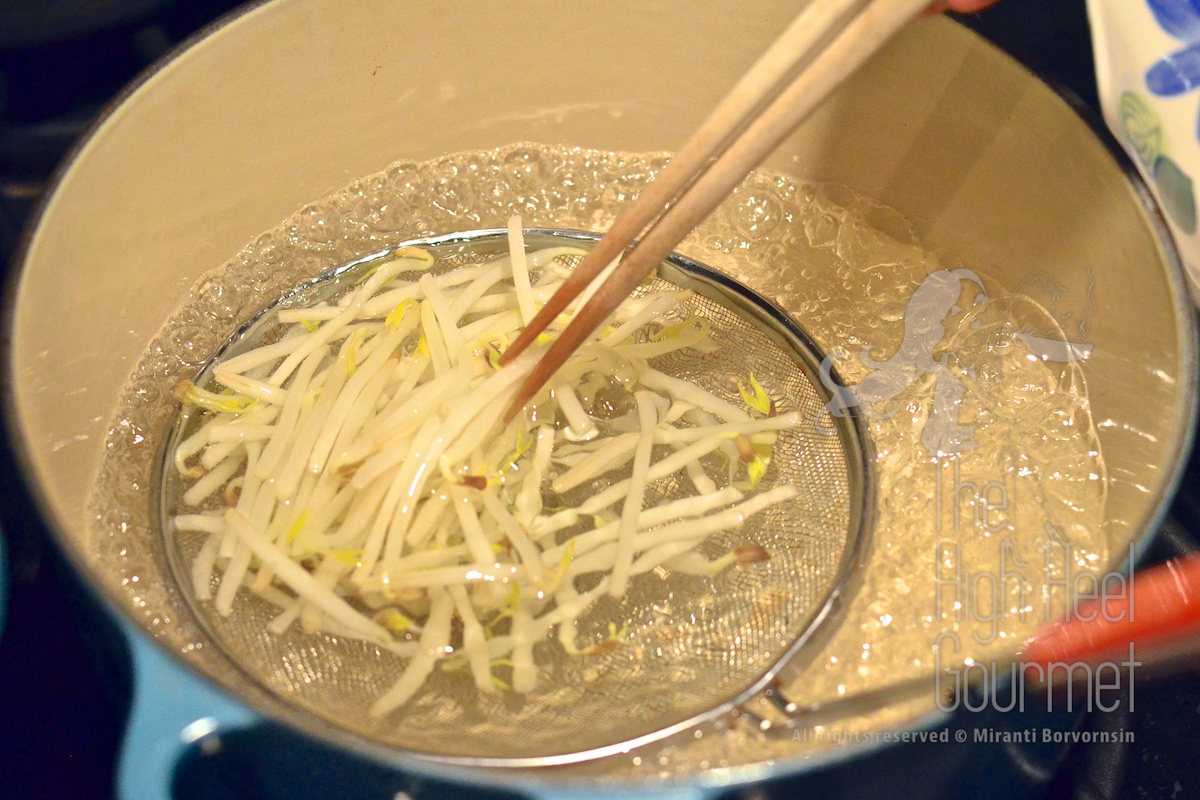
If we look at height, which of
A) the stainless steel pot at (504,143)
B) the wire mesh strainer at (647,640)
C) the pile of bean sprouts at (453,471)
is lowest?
the wire mesh strainer at (647,640)

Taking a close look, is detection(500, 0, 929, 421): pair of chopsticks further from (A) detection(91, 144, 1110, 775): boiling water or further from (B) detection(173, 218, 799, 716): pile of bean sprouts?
(A) detection(91, 144, 1110, 775): boiling water

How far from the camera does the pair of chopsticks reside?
0.57m

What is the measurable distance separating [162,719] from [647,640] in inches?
13.9

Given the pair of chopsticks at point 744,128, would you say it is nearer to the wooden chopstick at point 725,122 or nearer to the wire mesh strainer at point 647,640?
the wooden chopstick at point 725,122

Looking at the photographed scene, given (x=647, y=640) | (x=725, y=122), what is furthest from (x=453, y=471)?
(x=725, y=122)

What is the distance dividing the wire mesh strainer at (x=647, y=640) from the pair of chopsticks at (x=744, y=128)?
209 millimetres

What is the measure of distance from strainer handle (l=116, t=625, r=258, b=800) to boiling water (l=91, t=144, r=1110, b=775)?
0.60 ft

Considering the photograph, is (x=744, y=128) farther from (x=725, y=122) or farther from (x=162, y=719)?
(x=162, y=719)

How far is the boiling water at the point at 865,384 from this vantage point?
693 mm

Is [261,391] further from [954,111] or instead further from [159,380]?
[954,111]

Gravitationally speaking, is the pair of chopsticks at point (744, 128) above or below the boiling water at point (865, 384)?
above

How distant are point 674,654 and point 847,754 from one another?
0.87 feet

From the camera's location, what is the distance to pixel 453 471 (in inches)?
27.8

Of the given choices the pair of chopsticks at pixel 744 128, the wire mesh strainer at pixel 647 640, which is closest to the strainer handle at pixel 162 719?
the wire mesh strainer at pixel 647 640
